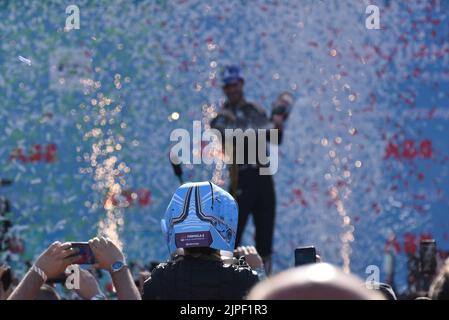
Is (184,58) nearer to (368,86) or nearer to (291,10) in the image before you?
(291,10)

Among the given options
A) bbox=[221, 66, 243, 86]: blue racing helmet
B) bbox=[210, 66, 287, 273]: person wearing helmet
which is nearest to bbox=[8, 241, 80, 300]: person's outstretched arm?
bbox=[210, 66, 287, 273]: person wearing helmet

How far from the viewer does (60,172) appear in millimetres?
7473

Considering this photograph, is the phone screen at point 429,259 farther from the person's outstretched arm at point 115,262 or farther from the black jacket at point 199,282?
the person's outstretched arm at point 115,262

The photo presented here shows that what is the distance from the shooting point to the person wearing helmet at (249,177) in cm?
730

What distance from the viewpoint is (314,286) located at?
165 centimetres

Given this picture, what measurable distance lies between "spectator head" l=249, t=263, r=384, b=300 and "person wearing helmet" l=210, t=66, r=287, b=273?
5.57m

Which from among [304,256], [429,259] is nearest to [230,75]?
[429,259]

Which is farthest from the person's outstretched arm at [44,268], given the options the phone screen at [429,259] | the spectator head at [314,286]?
the phone screen at [429,259]

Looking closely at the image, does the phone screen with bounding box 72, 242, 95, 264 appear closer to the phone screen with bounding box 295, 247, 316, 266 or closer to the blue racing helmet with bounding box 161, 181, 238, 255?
the blue racing helmet with bounding box 161, 181, 238, 255

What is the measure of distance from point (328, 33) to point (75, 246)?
468 cm

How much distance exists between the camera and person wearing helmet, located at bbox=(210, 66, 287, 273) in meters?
7.30

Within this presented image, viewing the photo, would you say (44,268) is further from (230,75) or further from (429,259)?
(230,75)

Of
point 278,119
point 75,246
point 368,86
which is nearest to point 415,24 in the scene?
point 368,86

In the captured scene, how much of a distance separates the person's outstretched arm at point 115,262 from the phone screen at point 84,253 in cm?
7
